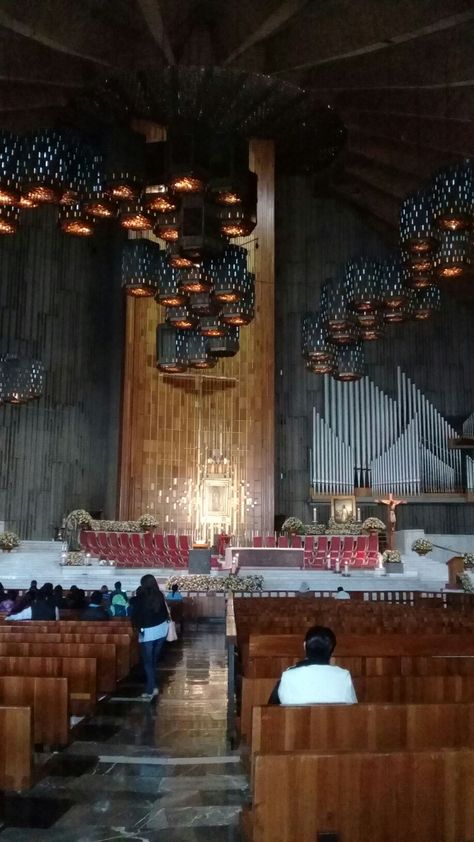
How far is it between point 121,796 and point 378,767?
198 cm

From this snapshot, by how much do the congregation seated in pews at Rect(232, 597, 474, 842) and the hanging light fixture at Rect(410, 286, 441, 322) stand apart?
420 inches

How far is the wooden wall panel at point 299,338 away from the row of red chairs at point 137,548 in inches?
217

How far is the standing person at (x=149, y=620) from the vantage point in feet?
21.5

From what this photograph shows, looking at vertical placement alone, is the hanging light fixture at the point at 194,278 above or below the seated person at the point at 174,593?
above

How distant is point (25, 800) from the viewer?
3.71 metres

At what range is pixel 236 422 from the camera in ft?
67.4

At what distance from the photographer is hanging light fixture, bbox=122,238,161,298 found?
46.7 feet

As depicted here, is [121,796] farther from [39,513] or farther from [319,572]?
[39,513]

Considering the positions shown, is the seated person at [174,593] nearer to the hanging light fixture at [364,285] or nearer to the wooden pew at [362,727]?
the hanging light fixture at [364,285]

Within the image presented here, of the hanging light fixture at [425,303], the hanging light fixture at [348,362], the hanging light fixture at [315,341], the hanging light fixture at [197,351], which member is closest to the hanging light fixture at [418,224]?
the hanging light fixture at [425,303]

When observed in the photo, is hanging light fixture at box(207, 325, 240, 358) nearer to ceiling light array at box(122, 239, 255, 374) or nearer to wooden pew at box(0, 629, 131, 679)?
ceiling light array at box(122, 239, 255, 374)

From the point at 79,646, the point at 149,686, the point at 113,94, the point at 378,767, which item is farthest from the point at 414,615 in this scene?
the point at 113,94

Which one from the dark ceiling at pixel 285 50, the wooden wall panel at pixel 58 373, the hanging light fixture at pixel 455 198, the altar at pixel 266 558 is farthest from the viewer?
the wooden wall panel at pixel 58 373

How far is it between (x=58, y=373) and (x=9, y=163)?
9442 millimetres
